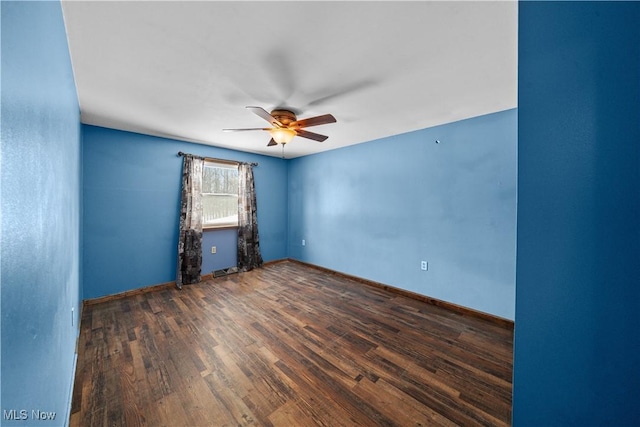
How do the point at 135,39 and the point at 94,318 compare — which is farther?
the point at 94,318

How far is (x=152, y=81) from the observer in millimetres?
1934

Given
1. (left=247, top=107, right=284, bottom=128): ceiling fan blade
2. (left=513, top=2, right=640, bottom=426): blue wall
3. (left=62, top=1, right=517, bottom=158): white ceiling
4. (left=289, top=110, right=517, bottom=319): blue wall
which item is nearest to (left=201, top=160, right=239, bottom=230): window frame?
(left=62, top=1, right=517, bottom=158): white ceiling

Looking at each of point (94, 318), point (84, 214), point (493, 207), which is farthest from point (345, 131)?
point (94, 318)

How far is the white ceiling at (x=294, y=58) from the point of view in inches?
49.4

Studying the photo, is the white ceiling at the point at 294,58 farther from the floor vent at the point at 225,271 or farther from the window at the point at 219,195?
the floor vent at the point at 225,271

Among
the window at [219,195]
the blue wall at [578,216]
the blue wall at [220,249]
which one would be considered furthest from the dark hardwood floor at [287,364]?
the window at [219,195]

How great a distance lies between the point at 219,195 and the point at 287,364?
10.8ft

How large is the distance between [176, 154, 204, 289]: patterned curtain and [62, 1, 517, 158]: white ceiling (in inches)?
44.8

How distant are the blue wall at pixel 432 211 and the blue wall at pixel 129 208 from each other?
2.59 meters

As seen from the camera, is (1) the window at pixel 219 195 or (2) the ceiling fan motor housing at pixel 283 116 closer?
(2) the ceiling fan motor housing at pixel 283 116

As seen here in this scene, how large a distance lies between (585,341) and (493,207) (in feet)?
7.87

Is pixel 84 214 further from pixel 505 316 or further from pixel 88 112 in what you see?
pixel 505 316

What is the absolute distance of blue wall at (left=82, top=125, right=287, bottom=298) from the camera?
3.00 metres

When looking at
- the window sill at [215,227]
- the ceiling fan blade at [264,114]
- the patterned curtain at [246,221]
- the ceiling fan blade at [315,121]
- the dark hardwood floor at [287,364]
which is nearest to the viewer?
the dark hardwood floor at [287,364]
